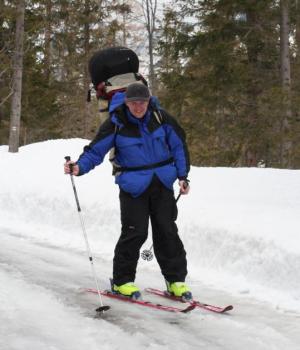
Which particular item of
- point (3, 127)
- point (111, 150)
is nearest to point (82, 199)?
point (111, 150)

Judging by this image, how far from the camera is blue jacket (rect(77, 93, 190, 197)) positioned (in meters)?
4.90

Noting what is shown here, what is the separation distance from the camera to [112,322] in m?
4.24

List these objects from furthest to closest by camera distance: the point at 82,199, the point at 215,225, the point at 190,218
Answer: the point at 82,199 < the point at 190,218 < the point at 215,225

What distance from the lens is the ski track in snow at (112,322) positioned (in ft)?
12.3

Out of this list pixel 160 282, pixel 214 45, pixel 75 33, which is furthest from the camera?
pixel 75 33

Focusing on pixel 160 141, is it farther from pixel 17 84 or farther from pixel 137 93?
pixel 17 84

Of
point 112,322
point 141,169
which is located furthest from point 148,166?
point 112,322

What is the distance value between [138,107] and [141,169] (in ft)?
1.91

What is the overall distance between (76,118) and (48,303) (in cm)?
2531

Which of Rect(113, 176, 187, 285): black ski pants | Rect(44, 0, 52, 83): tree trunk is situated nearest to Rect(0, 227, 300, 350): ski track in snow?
Rect(113, 176, 187, 285): black ski pants

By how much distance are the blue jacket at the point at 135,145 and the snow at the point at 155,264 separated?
1201mm

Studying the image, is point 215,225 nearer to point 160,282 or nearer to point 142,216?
point 160,282

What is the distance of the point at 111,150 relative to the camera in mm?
5051

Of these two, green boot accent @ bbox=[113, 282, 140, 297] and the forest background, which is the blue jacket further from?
the forest background
